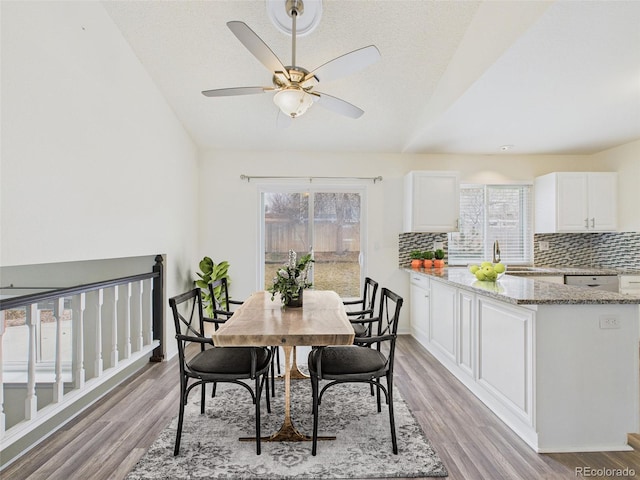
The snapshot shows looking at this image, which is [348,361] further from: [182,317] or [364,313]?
[182,317]

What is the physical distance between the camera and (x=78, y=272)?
393 centimetres

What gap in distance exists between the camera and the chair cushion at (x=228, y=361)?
7.18ft

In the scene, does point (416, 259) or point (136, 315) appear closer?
point (136, 315)

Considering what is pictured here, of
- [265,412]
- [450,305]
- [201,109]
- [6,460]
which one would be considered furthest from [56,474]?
[201,109]

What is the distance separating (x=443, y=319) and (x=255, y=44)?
9.54ft

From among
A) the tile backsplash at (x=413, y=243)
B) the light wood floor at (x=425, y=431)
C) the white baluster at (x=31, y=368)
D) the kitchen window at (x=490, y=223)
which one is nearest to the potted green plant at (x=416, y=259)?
the tile backsplash at (x=413, y=243)

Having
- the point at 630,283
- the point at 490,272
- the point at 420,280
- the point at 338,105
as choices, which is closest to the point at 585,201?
the point at 630,283

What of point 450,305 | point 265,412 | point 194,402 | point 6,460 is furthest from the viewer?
point 450,305

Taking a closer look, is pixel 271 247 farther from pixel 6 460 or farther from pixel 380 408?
pixel 6 460

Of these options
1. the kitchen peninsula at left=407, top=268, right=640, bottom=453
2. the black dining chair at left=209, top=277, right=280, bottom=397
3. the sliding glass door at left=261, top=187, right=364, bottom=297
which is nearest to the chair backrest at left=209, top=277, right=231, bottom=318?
the black dining chair at left=209, top=277, right=280, bottom=397

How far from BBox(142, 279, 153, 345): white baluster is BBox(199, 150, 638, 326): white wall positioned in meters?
1.15

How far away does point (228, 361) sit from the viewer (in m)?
2.27

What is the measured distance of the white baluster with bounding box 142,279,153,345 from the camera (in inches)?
149

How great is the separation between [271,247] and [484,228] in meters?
2.93
